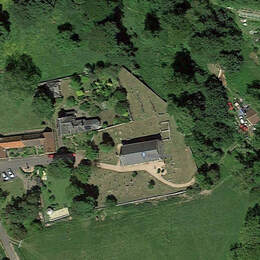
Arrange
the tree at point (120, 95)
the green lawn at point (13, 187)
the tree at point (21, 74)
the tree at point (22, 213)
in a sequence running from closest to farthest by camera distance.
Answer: the tree at point (21, 74) → the tree at point (22, 213) → the tree at point (120, 95) → the green lawn at point (13, 187)

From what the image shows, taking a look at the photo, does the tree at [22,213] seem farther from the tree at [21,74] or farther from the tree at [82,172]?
the tree at [21,74]

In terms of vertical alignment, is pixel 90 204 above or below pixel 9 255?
above

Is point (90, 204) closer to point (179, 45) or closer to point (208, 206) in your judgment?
point (208, 206)

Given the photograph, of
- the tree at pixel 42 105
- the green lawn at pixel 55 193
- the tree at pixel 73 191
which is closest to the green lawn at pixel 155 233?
the green lawn at pixel 55 193

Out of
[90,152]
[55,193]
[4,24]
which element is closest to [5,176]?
[55,193]

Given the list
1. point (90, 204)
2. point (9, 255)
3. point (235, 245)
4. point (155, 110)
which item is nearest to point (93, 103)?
point (155, 110)

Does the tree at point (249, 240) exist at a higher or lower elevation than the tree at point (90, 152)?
lower

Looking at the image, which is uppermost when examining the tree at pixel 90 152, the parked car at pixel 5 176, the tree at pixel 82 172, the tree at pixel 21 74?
the tree at pixel 21 74
